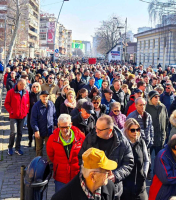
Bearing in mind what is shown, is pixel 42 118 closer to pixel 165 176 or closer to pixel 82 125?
pixel 82 125

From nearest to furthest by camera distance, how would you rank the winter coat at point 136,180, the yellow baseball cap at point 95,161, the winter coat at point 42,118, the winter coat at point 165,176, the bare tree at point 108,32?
the yellow baseball cap at point 95,161, the winter coat at point 165,176, the winter coat at point 136,180, the winter coat at point 42,118, the bare tree at point 108,32

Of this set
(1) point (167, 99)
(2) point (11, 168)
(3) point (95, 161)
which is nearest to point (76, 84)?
(1) point (167, 99)

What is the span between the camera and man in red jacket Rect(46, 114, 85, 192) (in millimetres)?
4492

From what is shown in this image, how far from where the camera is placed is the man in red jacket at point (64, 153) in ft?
14.7

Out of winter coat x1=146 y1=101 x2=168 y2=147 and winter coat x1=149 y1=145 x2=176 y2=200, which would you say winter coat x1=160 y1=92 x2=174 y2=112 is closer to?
winter coat x1=146 y1=101 x2=168 y2=147

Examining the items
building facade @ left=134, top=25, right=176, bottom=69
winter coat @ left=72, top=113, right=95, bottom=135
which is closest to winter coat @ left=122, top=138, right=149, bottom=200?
winter coat @ left=72, top=113, right=95, bottom=135

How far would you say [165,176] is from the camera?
11.5ft

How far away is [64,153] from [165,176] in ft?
5.09

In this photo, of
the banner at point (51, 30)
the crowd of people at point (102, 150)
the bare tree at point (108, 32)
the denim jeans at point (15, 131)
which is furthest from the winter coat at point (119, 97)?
the banner at point (51, 30)

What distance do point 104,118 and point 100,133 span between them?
0.19m

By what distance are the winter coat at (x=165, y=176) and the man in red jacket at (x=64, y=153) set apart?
1307 millimetres

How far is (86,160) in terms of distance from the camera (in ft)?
8.89

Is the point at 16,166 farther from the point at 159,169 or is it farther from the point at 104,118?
the point at 159,169

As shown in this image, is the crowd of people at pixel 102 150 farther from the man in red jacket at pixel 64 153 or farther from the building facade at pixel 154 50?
the building facade at pixel 154 50
